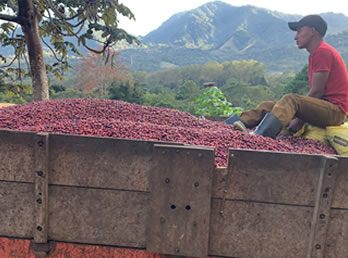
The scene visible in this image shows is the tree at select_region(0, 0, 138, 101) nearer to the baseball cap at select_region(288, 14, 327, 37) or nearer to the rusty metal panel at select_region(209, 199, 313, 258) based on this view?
the baseball cap at select_region(288, 14, 327, 37)

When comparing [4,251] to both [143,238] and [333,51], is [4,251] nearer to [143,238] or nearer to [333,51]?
[143,238]

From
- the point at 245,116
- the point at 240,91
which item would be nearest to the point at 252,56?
the point at 240,91

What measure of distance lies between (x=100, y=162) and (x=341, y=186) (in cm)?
130

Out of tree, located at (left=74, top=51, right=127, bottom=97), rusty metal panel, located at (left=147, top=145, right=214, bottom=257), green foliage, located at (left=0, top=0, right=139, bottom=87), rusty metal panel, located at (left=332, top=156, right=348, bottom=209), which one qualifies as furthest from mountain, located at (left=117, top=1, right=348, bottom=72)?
rusty metal panel, located at (left=332, top=156, right=348, bottom=209)

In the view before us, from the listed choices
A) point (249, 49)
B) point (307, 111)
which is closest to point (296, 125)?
point (307, 111)

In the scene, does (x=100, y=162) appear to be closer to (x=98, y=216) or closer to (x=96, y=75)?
(x=98, y=216)

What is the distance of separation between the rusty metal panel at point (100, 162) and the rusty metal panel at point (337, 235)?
1019 mm

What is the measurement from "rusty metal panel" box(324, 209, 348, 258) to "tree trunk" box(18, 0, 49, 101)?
516cm

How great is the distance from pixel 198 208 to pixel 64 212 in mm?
755

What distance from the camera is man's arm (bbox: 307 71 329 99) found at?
288cm

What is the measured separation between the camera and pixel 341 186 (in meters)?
1.56

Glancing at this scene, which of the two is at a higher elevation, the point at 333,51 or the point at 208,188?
the point at 333,51

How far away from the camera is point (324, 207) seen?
5.05 feet

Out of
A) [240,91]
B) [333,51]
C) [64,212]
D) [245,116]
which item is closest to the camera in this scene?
[64,212]
